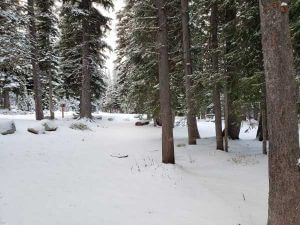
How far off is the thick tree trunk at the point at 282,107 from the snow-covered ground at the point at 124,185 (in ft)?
5.72

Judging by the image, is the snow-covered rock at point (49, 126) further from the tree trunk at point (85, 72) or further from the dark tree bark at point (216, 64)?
the dark tree bark at point (216, 64)

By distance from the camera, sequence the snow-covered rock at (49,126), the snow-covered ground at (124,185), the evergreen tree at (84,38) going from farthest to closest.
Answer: the evergreen tree at (84,38), the snow-covered rock at (49,126), the snow-covered ground at (124,185)

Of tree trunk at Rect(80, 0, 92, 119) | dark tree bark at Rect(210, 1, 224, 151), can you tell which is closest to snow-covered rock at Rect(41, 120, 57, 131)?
tree trunk at Rect(80, 0, 92, 119)

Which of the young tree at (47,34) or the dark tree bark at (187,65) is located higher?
the young tree at (47,34)

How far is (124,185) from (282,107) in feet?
16.1

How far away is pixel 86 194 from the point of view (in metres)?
7.44

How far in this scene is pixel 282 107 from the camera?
15.2 feet

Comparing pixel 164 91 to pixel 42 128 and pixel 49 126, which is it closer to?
pixel 42 128

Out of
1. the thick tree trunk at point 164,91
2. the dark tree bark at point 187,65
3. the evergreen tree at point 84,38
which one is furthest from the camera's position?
the evergreen tree at point 84,38

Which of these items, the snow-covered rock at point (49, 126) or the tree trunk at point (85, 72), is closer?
the snow-covered rock at point (49, 126)

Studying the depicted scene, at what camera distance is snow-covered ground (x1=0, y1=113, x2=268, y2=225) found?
627 cm

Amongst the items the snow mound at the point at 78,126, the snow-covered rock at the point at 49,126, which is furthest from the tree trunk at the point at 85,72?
the snow-covered rock at the point at 49,126

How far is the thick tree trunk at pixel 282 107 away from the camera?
15.2 ft

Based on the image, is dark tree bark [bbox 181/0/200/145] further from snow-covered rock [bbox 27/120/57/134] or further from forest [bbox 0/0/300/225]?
snow-covered rock [bbox 27/120/57/134]
